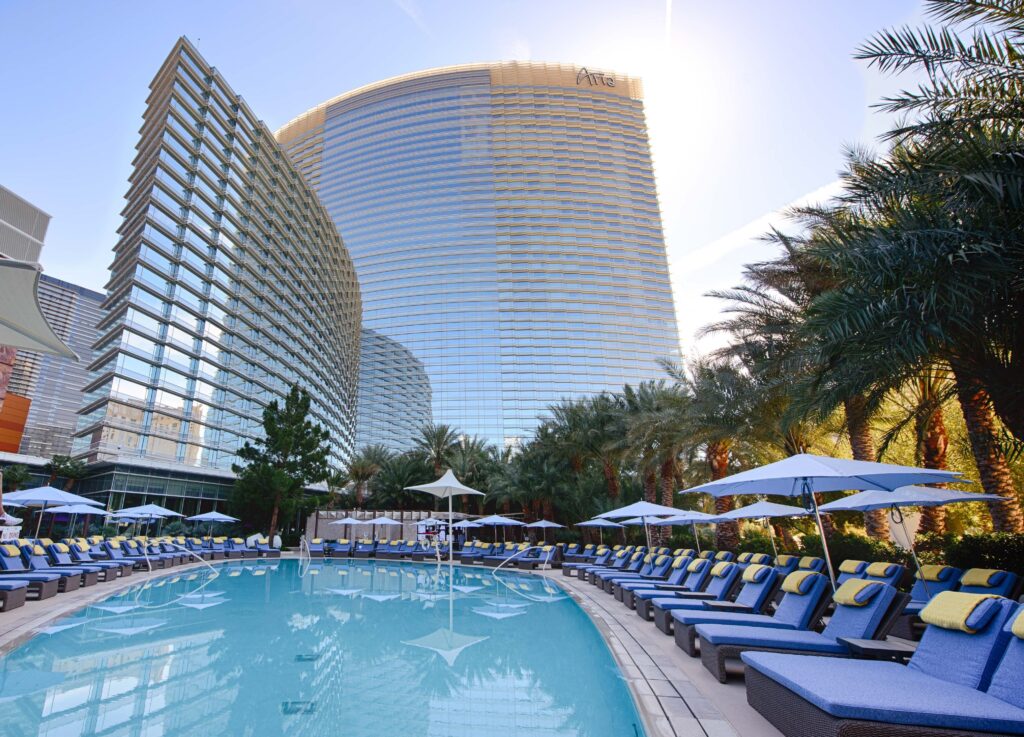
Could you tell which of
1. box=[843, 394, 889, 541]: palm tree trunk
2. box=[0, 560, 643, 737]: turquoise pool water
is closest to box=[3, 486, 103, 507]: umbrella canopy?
box=[0, 560, 643, 737]: turquoise pool water

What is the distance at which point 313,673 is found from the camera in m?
6.14

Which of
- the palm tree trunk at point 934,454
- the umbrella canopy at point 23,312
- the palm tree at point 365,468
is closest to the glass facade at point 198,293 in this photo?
the palm tree at point 365,468

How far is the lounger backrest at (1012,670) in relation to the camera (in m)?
2.93

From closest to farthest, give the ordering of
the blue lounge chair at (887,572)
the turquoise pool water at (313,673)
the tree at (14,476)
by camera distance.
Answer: the turquoise pool water at (313,673), the blue lounge chair at (887,572), the tree at (14,476)

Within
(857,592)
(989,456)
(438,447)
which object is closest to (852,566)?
(857,592)

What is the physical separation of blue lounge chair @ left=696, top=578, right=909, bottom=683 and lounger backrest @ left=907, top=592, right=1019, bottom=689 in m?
0.89

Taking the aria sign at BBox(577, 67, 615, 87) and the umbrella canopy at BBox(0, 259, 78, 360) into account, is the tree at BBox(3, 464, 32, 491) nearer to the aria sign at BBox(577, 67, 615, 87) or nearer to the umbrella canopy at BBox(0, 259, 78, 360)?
the umbrella canopy at BBox(0, 259, 78, 360)

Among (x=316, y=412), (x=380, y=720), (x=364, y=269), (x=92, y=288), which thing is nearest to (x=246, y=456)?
(x=316, y=412)

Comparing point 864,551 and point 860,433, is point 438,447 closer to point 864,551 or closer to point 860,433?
point 860,433

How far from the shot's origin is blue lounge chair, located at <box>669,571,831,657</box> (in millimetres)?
5770

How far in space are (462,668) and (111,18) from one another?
89.0 feet

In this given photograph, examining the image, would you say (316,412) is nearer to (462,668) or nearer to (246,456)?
(246,456)

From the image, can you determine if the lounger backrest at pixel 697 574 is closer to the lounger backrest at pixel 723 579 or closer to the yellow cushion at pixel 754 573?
the lounger backrest at pixel 723 579

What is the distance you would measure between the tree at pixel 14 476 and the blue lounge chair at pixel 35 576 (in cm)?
2952
